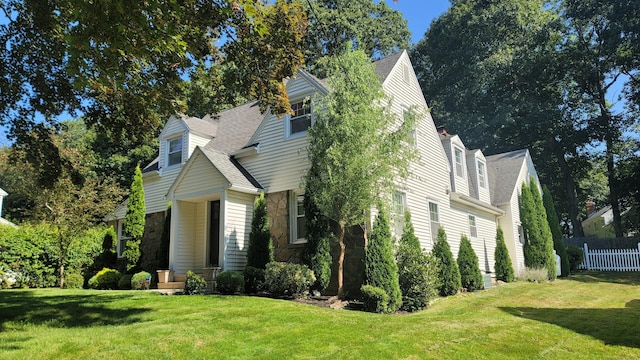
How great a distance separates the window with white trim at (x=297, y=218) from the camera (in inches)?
504

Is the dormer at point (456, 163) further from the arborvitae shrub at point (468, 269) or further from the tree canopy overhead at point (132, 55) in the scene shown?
the tree canopy overhead at point (132, 55)

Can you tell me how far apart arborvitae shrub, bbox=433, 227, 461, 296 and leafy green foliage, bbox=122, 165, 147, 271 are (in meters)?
10.2

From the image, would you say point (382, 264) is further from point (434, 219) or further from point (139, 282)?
point (139, 282)

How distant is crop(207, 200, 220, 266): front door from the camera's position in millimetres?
14594

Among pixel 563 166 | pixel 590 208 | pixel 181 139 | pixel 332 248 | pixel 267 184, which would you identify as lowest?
pixel 332 248

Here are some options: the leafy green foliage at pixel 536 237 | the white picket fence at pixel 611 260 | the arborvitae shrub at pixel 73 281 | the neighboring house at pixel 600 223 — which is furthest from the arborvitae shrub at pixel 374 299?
the neighboring house at pixel 600 223

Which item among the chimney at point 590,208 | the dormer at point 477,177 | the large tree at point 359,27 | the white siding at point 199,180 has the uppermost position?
the large tree at point 359,27

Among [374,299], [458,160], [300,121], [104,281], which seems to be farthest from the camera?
[458,160]

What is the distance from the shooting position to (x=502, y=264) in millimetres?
18906

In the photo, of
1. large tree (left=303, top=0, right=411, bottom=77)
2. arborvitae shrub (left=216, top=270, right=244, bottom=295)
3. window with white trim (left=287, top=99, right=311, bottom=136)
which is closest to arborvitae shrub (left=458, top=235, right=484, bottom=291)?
window with white trim (left=287, top=99, right=311, bottom=136)

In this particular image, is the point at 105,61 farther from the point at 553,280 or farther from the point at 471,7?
the point at 471,7

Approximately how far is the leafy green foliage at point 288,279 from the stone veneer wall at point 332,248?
1100mm

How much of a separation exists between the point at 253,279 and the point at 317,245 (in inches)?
76.5

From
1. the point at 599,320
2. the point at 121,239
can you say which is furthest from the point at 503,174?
the point at 121,239
